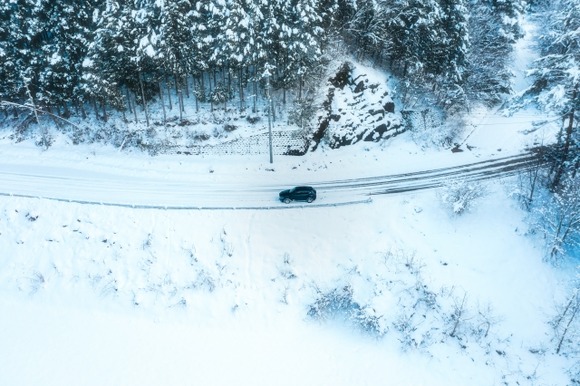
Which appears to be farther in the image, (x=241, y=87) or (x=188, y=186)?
(x=241, y=87)

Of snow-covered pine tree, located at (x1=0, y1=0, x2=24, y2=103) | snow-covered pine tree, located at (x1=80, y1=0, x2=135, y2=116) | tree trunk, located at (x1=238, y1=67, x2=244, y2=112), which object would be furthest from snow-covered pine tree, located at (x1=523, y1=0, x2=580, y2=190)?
snow-covered pine tree, located at (x1=0, y1=0, x2=24, y2=103)

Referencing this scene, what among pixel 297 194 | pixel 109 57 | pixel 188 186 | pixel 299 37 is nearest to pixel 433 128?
pixel 299 37

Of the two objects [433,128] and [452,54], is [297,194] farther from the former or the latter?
[452,54]

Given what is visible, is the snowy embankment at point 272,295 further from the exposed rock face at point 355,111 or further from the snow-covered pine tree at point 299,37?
the snow-covered pine tree at point 299,37

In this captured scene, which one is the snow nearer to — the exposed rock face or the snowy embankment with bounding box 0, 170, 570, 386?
the snowy embankment with bounding box 0, 170, 570, 386

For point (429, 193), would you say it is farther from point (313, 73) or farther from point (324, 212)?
point (313, 73)

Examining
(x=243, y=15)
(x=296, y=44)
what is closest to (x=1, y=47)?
(x=243, y=15)
